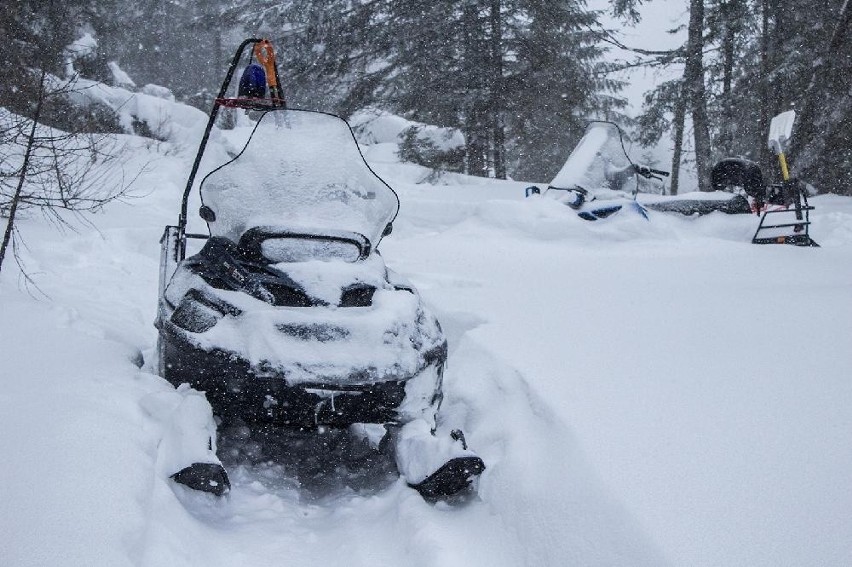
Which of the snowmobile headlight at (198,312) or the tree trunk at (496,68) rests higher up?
the tree trunk at (496,68)

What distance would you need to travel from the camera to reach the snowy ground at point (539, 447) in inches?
79.7

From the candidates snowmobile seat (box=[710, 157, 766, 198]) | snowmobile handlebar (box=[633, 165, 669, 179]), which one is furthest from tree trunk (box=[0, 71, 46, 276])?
snowmobile seat (box=[710, 157, 766, 198])

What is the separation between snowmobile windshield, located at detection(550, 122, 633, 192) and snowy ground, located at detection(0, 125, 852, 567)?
4359 millimetres

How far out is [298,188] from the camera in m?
3.49

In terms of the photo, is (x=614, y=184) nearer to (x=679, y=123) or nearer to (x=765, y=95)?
(x=679, y=123)

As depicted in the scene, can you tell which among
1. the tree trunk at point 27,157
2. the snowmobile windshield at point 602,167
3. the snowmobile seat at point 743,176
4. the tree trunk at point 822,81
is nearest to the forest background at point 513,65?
the tree trunk at point 822,81

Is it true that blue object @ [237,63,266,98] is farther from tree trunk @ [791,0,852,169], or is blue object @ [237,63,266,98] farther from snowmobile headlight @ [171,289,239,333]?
tree trunk @ [791,0,852,169]

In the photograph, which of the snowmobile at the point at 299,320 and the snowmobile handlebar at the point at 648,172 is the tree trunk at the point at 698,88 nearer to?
the snowmobile handlebar at the point at 648,172

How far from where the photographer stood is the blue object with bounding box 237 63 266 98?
12.6 feet

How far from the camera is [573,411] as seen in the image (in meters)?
3.01

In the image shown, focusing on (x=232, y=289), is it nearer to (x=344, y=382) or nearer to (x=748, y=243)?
(x=344, y=382)

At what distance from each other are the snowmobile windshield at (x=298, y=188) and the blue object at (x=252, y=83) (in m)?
0.25

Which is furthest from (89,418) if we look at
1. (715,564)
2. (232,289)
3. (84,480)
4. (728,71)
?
(728,71)

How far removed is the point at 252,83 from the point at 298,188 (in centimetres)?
87
